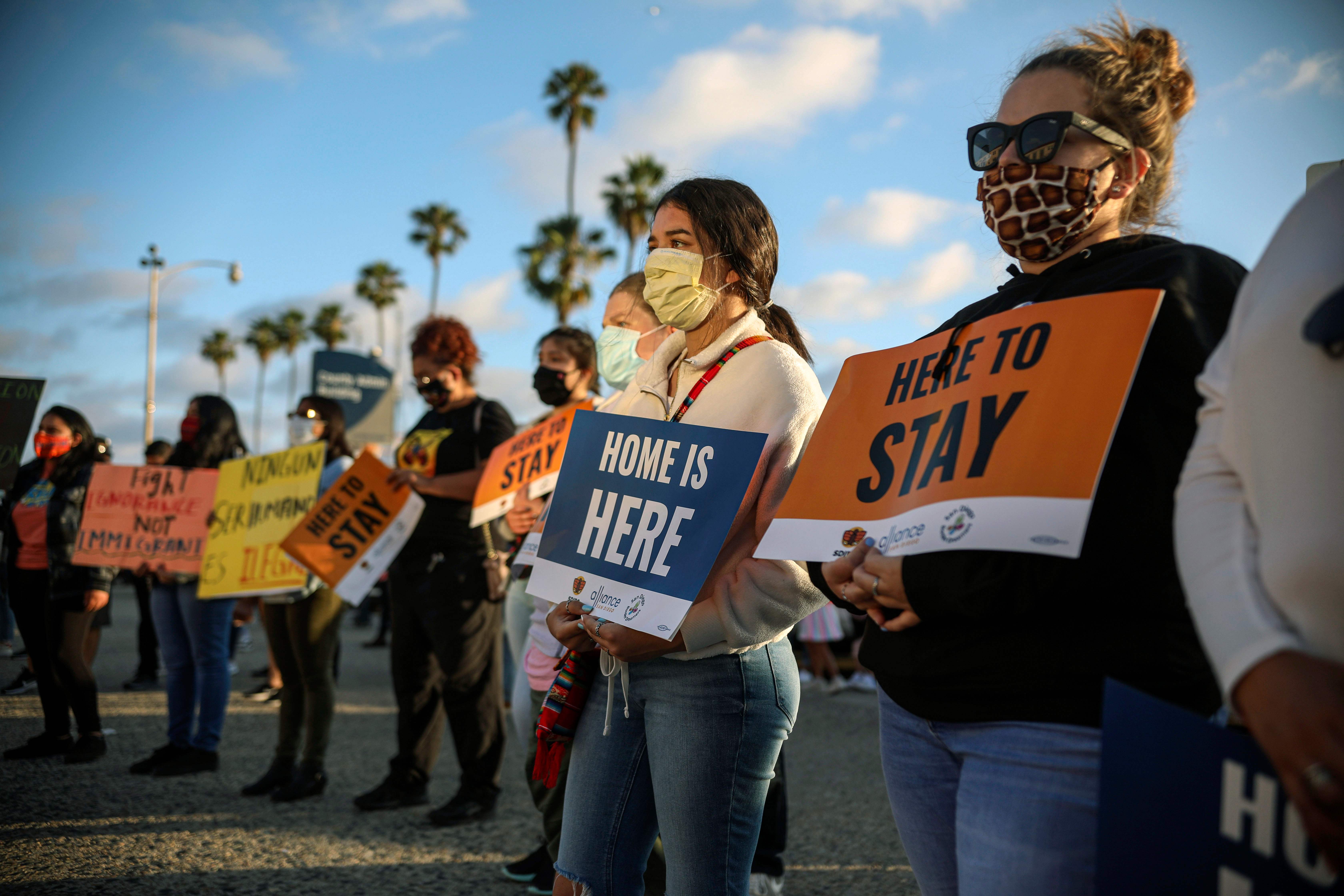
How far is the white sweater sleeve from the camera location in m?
0.94

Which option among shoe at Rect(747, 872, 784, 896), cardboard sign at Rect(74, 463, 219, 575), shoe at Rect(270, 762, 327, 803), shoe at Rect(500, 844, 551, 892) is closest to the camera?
shoe at Rect(747, 872, 784, 896)

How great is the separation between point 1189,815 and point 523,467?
3.35 meters

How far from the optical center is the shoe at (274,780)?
5191 mm

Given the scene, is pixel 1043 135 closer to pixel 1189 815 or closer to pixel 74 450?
pixel 1189 815

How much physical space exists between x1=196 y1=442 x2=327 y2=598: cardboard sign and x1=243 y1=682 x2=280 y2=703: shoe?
326cm

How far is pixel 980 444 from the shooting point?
147cm

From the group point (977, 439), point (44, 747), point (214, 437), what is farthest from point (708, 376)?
point (44, 747)

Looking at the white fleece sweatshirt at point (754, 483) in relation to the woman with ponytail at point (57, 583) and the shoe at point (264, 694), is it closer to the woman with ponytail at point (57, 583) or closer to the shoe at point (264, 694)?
the woman with ponytail at point (57, 583)

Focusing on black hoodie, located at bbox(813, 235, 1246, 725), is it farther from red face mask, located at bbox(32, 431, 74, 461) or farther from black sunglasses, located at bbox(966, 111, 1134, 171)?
red face mask, located at bbox(32, 431, 74, 461)

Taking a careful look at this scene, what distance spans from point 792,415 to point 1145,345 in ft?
2.92

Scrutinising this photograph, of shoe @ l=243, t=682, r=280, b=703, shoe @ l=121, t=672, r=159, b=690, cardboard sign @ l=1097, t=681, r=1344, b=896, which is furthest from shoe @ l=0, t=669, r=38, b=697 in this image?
cardboard sign @ l=1097, t=681, r=1344, b=896

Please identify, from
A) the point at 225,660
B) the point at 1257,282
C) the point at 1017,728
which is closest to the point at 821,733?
the point at 225,660

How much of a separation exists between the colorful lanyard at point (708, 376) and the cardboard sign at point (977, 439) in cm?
42

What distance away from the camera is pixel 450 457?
15.9 ft
